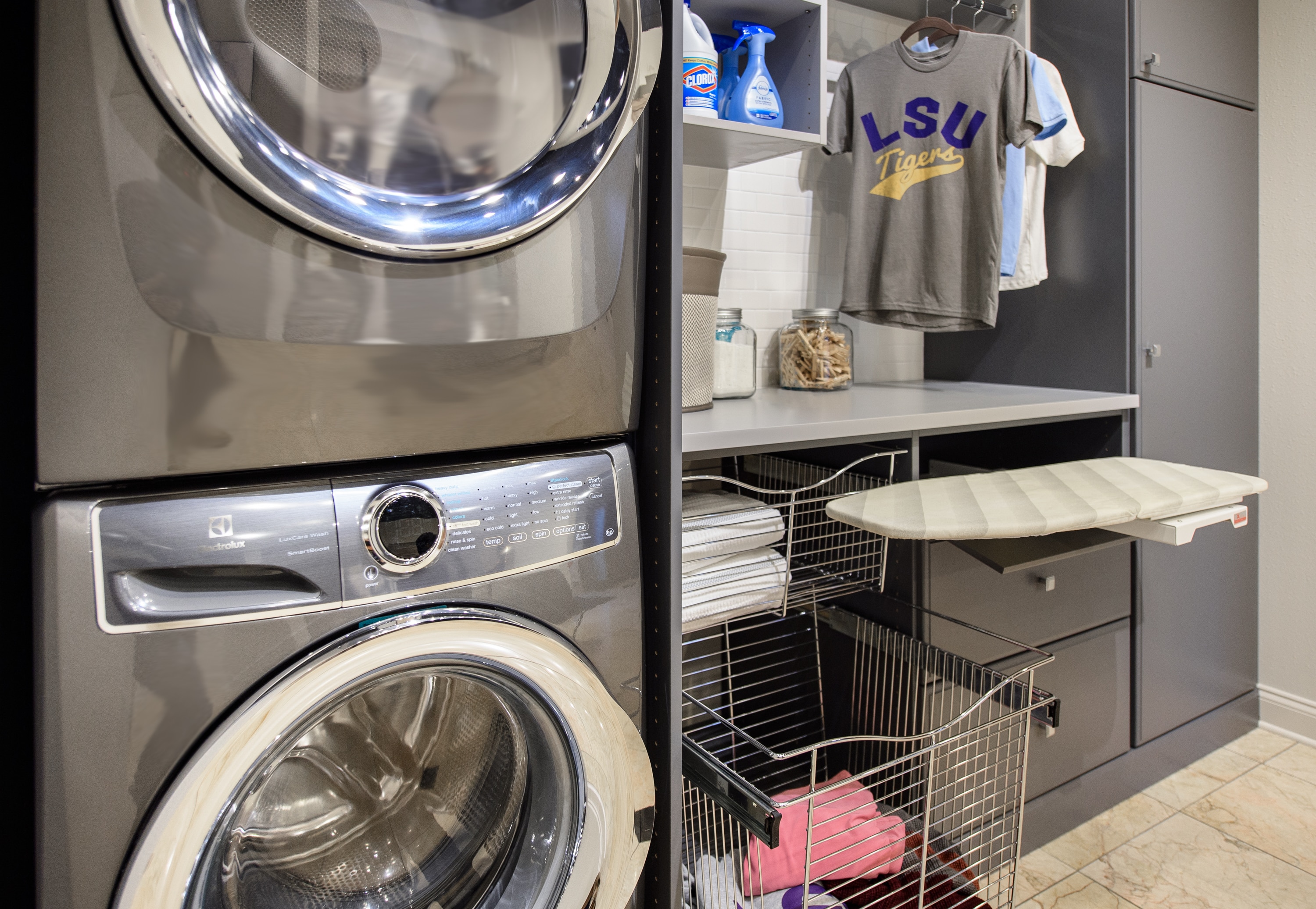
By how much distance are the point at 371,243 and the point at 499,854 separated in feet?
2.43

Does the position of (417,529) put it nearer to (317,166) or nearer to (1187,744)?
(317,166)

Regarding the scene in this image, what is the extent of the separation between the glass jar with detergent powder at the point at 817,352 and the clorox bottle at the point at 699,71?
563 millimetres

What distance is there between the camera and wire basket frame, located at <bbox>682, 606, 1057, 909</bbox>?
129 cm

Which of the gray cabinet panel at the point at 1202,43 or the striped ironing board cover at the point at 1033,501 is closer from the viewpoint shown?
the striped ironing board cover at the point at 1033,501

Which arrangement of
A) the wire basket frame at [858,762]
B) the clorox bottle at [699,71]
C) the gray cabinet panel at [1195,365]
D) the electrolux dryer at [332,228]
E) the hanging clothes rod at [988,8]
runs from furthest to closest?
the hanging clothes rod at [988,8], the gray cabinet panel at [1195,365], the clorox bottle at [699,71], the wire basket frame at [858,762], the electrolux dryer at [332,228]

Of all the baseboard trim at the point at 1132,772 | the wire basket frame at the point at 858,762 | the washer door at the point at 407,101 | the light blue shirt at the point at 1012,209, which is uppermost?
the light blue shirt at the point at 1012,209

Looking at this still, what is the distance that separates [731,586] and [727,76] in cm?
115

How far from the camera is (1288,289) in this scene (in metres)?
2.10

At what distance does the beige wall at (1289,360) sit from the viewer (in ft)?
6.77

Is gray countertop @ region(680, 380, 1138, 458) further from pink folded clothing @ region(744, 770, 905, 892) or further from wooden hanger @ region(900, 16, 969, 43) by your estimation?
wooden hanger @ region(900, 16, 969, 43)

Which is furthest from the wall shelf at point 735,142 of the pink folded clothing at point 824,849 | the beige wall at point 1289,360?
the beige wall at point 1289,360

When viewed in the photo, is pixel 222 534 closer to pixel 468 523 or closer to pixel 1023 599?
pixel 468 523

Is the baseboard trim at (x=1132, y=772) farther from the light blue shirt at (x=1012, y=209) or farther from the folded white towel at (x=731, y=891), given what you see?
the light blue shirt at (x=1012, y=209)

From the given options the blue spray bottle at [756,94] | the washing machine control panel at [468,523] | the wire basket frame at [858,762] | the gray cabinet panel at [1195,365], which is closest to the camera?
the washing machine control panel at [468,523]
